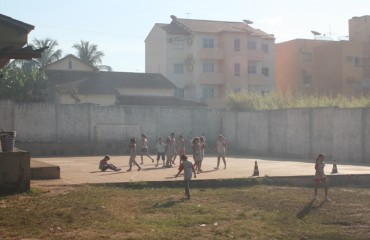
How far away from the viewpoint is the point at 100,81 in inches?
2072

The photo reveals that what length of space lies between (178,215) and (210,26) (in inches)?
1976

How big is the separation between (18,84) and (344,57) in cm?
3297

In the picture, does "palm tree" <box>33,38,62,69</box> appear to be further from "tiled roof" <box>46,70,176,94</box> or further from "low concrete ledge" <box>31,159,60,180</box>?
"low concrete ledge" <box>31,159,60,180</box>

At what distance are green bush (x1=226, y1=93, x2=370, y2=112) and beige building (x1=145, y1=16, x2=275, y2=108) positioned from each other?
1465cm

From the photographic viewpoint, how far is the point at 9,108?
3634cm

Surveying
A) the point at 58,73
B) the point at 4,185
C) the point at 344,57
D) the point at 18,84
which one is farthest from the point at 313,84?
the point at 4,185

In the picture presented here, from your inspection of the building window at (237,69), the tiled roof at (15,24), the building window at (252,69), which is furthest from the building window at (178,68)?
the tiled roof at (15,24)

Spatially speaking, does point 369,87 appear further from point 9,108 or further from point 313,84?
point 9,108

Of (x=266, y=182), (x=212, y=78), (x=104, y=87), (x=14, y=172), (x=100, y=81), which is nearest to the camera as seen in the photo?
(x=14, y=172)

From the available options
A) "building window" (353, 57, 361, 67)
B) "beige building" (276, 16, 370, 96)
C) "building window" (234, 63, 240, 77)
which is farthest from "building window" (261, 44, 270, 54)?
"building window" (353, 57, 361, 67)

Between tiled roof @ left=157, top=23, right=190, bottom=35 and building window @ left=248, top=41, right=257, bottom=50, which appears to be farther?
building window @ left=248, top=41, right=257, bottom=50

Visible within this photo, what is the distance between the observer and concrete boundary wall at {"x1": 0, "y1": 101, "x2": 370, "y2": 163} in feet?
100

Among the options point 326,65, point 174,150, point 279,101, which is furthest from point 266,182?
point 326,65

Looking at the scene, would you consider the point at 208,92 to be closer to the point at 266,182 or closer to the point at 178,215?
the point at 266,182
